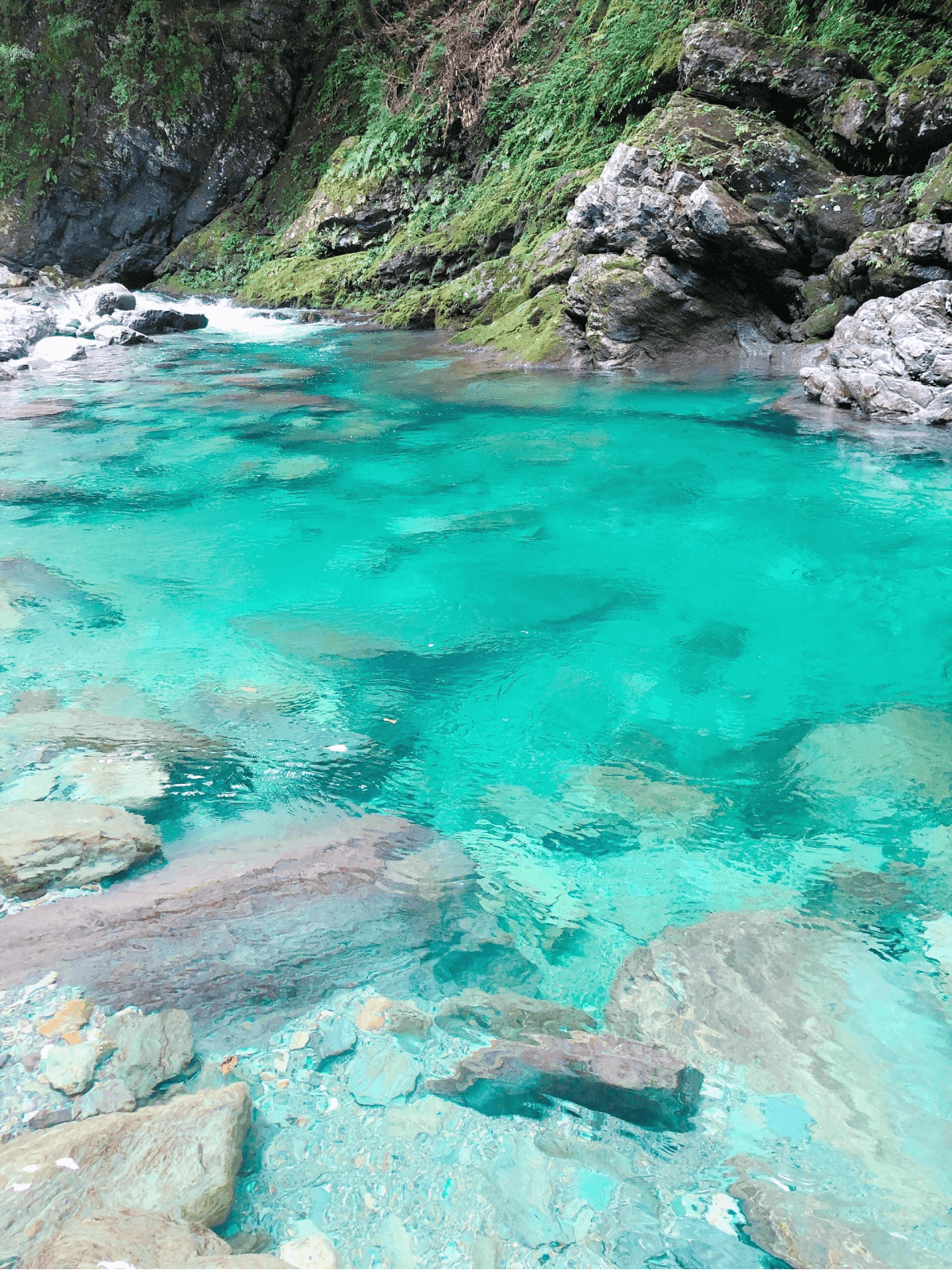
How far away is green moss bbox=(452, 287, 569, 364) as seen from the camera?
10.8 meters

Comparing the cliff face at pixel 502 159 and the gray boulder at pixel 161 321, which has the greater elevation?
the cliff face at pixel 502 159

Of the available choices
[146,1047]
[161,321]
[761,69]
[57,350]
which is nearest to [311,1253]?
[146,1047]

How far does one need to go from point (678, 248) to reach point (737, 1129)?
1001 centimetres

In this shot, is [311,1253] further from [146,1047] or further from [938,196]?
[938,196]

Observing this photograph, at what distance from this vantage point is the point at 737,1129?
1.90 m

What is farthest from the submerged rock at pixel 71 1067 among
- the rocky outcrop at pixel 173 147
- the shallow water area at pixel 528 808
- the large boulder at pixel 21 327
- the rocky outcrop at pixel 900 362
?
the rocky outcrop at pixel 173 147

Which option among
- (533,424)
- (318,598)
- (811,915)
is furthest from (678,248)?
(811,915)

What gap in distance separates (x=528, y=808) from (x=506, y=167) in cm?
1519

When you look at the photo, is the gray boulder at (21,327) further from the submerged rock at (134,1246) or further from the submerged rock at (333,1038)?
the submerged rock at (134,1246)

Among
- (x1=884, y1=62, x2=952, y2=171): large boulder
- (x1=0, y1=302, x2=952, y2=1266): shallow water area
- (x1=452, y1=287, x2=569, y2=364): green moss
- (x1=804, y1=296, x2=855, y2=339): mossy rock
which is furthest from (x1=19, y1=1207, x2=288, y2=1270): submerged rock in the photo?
(x1=884, y1=62, x2=952, y2=171): large boulder

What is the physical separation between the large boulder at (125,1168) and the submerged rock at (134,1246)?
0.12 feet

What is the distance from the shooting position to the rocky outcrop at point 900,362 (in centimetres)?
757

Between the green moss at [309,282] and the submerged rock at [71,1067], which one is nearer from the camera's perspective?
the submerged rock at [71,1067]

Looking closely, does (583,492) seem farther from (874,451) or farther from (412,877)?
(412,877)
